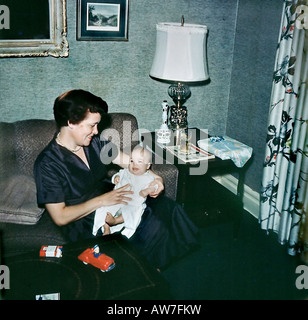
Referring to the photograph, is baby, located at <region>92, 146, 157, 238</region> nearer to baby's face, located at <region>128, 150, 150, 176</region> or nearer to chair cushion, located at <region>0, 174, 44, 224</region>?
baby's face, located at <region>128, 150, 150, 176</region>

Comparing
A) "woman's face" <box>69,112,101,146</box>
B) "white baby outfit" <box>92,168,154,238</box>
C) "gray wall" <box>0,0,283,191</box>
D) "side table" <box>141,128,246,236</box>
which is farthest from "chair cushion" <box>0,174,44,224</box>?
"side table" <box>141,128,246,236</box>

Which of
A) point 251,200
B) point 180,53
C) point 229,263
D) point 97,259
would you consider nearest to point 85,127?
point 97,259

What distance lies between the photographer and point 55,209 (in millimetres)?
2033

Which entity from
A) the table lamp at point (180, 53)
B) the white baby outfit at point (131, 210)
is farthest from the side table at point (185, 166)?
the table lamp at point (180, 53)

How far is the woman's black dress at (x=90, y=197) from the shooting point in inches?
81.3

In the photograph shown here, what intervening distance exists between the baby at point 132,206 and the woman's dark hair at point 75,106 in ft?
1.22

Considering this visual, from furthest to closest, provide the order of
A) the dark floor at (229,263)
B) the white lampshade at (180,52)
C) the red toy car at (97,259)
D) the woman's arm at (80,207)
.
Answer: the white lampshade at (180,52)
the dark floor at (229,263)
the woman's arm at (80,207)
the red toy car at (97,259)

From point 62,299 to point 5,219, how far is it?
0.71 metres

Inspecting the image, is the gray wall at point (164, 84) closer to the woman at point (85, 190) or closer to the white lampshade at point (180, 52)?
the white lampshade at point (180, 52)

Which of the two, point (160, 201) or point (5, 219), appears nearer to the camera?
point (5, 219)

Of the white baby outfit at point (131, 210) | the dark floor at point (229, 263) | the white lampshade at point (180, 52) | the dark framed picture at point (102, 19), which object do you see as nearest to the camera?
the white baby outfit at point (131, 210)

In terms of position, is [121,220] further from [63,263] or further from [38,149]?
[38,149]

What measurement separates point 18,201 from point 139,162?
0.73 m
